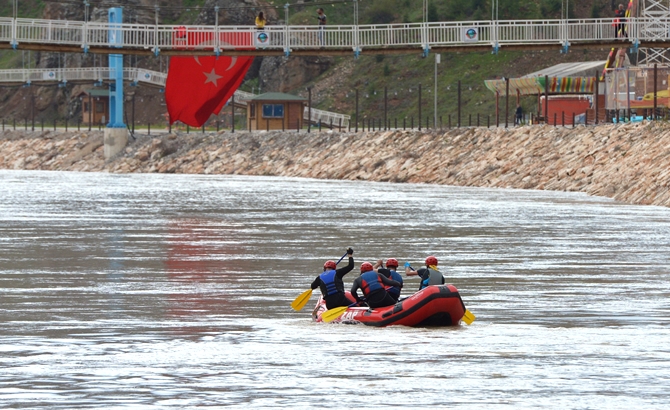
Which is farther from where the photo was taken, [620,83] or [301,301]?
[620,83]

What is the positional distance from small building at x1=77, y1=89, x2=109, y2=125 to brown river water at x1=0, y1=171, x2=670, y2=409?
314 ft

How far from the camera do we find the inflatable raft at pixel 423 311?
74.3ft

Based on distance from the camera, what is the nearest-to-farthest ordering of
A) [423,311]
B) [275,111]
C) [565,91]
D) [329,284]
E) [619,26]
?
[423,311]
[329,284]
[619,26]
[565,91]
[275,111]

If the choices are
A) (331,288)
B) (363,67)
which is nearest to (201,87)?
(363,67)

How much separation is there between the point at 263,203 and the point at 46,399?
46.3m

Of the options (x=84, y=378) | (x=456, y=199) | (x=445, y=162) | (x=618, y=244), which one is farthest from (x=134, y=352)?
(x=445, y=162)

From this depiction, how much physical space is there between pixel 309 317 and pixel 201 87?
217 feet

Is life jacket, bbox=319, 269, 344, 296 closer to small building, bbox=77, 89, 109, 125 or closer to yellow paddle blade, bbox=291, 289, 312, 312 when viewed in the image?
yellow paddle blade, bbox=291, 289, 312, 312

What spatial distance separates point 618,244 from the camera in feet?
131

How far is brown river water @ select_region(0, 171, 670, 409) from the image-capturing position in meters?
17.8

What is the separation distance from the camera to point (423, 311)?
75.0 ft

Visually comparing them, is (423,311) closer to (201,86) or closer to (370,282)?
(370,282)

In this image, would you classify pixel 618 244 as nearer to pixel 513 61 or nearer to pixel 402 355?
pixel 402 355

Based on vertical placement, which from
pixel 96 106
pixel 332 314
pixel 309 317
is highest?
pixel 96 106
